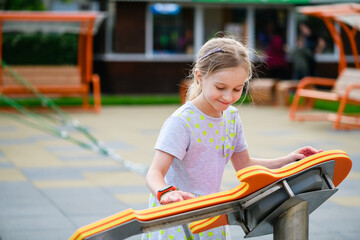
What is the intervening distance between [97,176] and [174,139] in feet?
14.8

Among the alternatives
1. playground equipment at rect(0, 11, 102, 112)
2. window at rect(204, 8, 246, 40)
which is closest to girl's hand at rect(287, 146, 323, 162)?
playground equipment at rect(0, 11, 102, 112)

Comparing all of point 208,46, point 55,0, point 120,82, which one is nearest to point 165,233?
point 208,46

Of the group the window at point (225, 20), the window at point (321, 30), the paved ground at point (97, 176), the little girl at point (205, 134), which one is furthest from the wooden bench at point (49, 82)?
the little girl at point (205, 134)

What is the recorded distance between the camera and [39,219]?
4.99 m

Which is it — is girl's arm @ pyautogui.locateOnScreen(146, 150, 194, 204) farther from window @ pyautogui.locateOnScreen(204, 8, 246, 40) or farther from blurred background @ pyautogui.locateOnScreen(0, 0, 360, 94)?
window @ pyautogui.locateOnScreen(204, 8, 246, 40)

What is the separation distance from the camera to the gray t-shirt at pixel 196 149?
8.68 feet

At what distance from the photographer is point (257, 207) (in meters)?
2.21

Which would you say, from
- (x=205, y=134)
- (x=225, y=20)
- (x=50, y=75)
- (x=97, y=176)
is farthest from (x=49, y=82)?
(x=205, y=134)

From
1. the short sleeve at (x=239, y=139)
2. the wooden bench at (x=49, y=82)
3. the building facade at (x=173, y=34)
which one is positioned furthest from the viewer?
the building facade at (x=173, y=34)

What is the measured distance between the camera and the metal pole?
2.20 meters

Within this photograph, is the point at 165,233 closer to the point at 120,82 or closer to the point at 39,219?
the point at 39,219

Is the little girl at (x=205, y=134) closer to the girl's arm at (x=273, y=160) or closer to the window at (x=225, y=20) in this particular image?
the girl's arm at (x=273, y=160)

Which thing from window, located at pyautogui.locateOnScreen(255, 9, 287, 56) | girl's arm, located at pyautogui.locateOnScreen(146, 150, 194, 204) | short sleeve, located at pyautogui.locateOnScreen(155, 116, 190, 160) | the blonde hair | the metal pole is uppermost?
the blonde hair

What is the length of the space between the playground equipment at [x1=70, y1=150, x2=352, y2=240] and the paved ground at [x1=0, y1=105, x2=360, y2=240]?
2.25 meters
